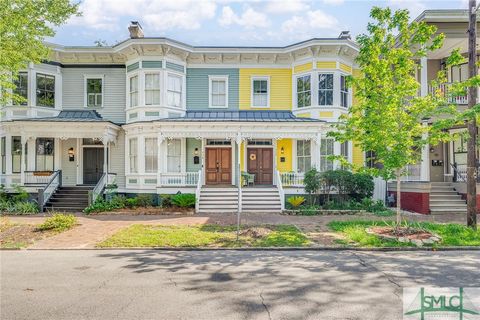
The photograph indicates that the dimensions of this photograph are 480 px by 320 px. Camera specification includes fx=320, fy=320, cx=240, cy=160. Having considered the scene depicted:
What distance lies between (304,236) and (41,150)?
16.3 m

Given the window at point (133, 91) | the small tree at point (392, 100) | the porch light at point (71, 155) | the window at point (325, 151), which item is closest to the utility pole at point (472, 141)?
the small tree at point (392, 100)

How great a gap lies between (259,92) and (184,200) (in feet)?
26.9

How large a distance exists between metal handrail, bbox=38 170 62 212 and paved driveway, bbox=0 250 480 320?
788 cm

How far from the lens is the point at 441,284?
581 cm

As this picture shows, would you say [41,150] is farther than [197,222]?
Yes

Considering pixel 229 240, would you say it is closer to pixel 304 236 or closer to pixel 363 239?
pixel 304 236

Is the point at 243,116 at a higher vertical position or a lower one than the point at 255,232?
higher

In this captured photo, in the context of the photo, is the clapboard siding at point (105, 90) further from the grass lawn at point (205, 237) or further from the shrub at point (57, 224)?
the grass lawn at point (205, 237)

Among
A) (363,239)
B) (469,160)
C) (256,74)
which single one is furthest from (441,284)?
(256,74)

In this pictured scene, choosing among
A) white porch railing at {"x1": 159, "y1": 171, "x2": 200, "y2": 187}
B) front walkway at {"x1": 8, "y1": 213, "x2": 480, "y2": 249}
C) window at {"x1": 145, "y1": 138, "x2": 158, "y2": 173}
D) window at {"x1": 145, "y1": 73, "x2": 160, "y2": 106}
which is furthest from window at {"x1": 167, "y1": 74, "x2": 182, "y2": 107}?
front walkway at {"x1": 8, "y1": 213, "x2": 480, "y2": 249}

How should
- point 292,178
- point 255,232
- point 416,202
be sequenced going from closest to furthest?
point 255,232
point 416,202
point 292,178

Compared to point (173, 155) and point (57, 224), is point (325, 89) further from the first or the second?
point (57, 224)

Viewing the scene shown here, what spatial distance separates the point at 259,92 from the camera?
768 inches

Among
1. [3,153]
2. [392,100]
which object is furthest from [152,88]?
[392,100]
